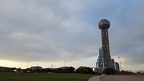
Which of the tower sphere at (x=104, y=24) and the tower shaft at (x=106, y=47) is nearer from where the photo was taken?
the tower shaft at (x=106, y=47)

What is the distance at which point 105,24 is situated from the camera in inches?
7534

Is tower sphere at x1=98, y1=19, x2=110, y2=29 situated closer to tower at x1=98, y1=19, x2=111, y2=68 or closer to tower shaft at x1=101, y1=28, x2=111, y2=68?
tower at x1=98, y1=19, x2=111, y2=68

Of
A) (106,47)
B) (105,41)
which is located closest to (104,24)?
(105,41)

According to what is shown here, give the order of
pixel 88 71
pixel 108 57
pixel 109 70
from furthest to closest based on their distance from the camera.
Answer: pixel 108 57
pixel 88 71
pixel 109 70

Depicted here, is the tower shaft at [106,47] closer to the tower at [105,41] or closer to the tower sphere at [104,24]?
the tower at [105,41]

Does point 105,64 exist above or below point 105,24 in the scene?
below

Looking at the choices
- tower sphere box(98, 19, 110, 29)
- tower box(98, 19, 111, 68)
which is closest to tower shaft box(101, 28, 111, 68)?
tower box(98, 19, 111, 68)

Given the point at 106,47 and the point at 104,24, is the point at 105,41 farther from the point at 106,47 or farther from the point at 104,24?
the point at 104,24

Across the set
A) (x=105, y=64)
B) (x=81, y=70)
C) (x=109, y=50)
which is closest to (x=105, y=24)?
(x=109, y=50)

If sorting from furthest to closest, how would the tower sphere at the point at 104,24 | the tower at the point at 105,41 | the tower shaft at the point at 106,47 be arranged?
the tower sphere at the point at 104,24, the tower at the point at 105,41, the tower shaft at the point at 106,47

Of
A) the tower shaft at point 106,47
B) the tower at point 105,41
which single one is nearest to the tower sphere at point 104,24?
the tower at point 105,41

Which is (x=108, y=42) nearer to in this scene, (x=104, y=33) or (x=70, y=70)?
(x=104, y=33)

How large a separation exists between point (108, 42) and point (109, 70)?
56809mm

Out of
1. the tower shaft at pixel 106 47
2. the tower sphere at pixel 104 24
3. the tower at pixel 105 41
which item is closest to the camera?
the tower shaft at pixel 106 47
